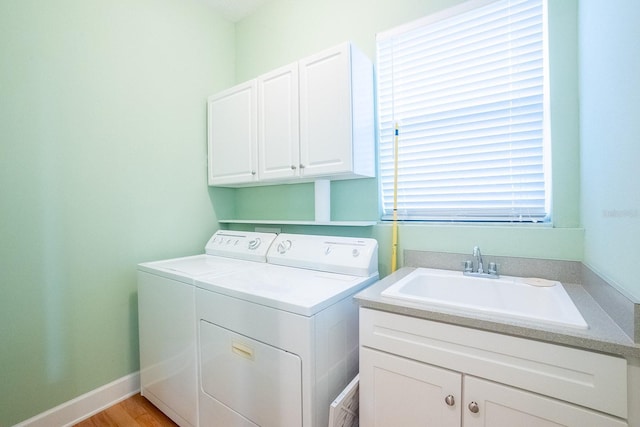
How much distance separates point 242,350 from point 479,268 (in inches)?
47.8

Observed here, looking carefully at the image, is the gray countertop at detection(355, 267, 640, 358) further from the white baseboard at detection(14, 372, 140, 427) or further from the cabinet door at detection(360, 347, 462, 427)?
the white baseboard at detection(14, 372, 140, 427)

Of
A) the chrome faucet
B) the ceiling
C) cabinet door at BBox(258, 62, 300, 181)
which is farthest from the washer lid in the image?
the ceiling

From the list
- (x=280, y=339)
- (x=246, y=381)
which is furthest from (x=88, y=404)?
(x=280, y=339)

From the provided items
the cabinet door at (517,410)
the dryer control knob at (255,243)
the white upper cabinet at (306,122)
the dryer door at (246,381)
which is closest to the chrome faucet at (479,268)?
the cabinet door at (517,410)

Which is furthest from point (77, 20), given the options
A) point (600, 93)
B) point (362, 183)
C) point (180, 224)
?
point (600, 93)

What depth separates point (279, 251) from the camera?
6.30 feet

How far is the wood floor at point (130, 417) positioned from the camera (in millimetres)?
1714

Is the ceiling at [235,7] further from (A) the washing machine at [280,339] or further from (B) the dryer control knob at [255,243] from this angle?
(A) the washing machine at [280,339]

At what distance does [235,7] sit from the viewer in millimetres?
2473

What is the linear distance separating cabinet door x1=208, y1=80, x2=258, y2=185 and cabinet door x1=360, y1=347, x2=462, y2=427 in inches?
58.2

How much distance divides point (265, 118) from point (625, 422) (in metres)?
2.14

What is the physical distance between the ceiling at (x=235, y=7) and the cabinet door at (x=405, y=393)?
109 inches

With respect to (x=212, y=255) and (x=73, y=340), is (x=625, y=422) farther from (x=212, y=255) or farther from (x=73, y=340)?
(x=73, y=340)

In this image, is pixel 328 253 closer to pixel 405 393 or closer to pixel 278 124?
pixel 405 393
